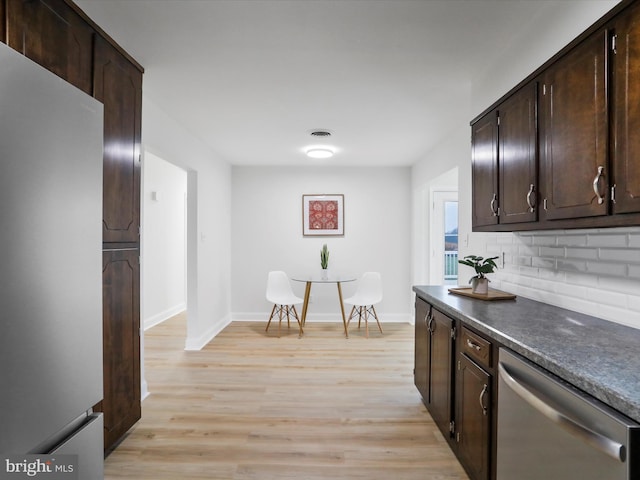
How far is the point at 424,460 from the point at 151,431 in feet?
5.61

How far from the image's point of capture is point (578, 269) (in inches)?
73.7

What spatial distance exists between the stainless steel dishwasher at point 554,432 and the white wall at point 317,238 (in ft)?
13.9

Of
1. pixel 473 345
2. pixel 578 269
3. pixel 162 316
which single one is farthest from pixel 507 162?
pixel 162 316

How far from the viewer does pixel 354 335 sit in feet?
16.1

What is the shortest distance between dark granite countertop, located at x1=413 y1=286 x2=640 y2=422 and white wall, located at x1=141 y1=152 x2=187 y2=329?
4.22 metres

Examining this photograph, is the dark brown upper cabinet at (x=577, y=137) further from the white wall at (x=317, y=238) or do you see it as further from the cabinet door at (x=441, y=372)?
the white wall at (x=317, y=238)

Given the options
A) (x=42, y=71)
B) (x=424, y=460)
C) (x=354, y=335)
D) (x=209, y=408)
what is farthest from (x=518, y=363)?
(x=354, y=335)

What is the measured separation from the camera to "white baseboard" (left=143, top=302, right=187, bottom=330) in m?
5.21

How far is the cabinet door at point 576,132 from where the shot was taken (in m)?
1.37

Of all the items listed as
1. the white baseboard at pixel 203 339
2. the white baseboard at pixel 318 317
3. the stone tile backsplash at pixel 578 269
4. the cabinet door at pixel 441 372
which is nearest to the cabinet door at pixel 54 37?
the cabinet door at pixel 441 372

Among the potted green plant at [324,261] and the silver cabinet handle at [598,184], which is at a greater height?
the silver cabinet handle at [598,184]

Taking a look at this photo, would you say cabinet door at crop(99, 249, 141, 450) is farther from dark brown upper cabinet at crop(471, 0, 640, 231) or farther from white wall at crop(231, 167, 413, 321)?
white wall at crop(231, 167, 413, 321)

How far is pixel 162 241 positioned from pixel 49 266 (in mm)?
5081

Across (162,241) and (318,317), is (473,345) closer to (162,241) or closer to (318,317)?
(318,317)
